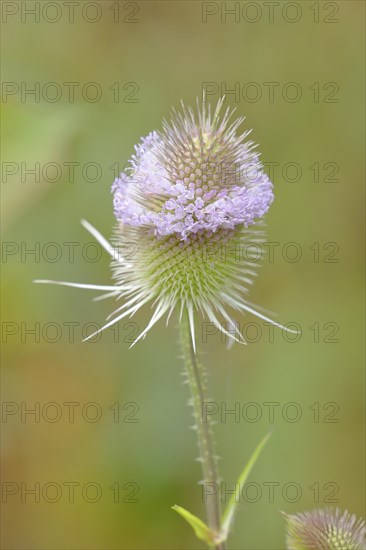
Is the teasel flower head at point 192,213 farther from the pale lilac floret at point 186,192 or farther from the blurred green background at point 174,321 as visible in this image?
the blurred green background at point 174,321

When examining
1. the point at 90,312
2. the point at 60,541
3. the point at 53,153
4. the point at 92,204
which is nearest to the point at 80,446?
the point at 60,541

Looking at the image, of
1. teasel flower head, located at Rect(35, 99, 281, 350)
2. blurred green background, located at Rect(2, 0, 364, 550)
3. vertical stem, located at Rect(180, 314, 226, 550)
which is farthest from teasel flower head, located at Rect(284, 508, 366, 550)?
blurred green background, located at Rect(2, 0, 364, 550)

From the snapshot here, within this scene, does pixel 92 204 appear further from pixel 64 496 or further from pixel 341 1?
pixel 341 1

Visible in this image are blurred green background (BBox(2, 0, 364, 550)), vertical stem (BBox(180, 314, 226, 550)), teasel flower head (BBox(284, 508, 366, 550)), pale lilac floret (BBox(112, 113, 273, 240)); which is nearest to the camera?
teasel flower head (BBox(284, 508, 366, 550))

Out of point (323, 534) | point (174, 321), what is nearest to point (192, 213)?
point (323, 534)

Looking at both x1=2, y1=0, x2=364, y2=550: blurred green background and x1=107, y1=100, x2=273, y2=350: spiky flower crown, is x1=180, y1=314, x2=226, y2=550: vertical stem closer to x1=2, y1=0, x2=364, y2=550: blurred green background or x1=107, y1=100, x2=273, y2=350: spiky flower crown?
x1=107, y1=100, x2=273, y2=350: spiky flower crown


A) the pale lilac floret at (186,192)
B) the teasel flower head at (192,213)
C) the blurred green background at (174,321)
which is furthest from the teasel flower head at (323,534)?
the blurred green background at (174,321)

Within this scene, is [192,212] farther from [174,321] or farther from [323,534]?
[174,321]
